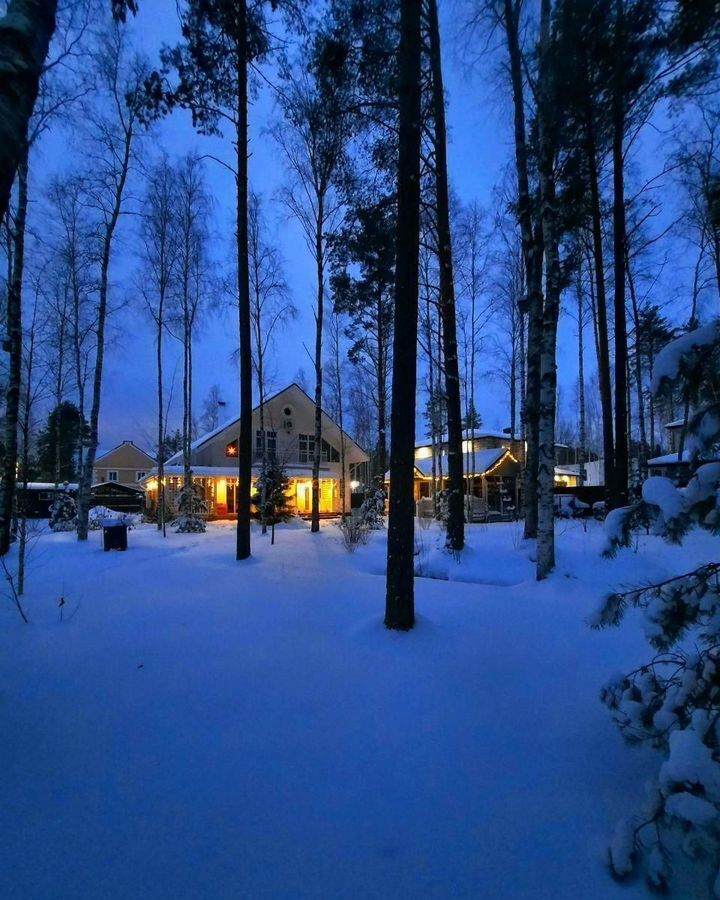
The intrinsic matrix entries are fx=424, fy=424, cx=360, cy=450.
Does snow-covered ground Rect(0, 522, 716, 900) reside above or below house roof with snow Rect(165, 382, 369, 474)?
below

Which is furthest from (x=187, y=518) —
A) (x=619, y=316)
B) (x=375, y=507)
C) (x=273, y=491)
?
(x=619, y=316)

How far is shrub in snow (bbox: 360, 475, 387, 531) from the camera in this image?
48.1 ft

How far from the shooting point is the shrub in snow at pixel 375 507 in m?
14.7

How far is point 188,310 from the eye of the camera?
16266 mm

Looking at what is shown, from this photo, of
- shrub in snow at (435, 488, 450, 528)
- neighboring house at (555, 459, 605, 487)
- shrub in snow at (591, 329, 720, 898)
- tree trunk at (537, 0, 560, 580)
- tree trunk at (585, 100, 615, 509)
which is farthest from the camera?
neighboring house at (555, 459, 605, 487)

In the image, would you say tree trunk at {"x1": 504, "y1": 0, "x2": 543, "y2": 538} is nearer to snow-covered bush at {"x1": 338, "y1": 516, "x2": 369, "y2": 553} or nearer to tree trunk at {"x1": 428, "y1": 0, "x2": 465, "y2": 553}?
tree trunk at {"x1": 428, "y1": 0, "x2": 465, "y2": 553}

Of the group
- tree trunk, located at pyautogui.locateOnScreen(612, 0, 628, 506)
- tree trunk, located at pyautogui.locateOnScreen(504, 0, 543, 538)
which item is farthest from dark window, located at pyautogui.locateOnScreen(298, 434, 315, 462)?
tree trunk, located at pyautogui.locateOnScreen(504, 0, 543, 538)

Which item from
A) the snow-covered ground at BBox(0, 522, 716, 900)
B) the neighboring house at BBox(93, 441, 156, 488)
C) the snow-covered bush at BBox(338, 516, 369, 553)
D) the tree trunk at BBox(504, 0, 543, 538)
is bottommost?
the snow-covered ground at BBox(0, 522, 716, 900)

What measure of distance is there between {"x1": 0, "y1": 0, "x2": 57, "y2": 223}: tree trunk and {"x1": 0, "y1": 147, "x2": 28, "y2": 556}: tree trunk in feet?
23.4

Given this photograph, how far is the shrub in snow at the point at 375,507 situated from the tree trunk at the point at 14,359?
9362mm

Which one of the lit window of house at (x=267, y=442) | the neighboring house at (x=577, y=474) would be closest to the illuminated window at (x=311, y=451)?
the lit window of house at (x=267, y=442)

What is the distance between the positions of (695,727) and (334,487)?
2676 centimetres

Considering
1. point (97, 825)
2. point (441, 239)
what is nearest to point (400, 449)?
point (97, 825)

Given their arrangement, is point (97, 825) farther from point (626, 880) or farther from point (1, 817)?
point (626, 880)
